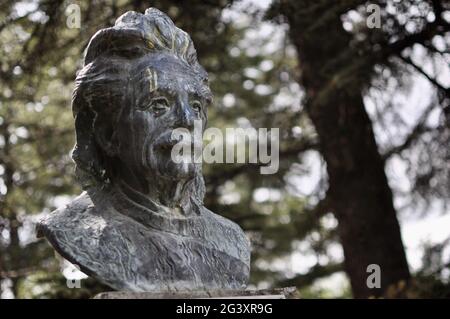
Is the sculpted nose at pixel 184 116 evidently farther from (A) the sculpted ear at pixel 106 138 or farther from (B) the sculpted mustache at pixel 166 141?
(A) the sculpted ear at pixel 106 138

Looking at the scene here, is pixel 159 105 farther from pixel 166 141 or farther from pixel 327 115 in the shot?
pixel 327 115

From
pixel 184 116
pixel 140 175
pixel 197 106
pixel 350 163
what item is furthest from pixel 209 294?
pixel 350 163

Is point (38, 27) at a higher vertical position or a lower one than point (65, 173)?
higher

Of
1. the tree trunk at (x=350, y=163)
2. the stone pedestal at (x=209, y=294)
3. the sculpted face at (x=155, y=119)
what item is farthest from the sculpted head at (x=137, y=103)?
the tree trunk at (x=350, y=163)

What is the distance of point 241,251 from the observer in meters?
6.02

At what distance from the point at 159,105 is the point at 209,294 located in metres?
1.13

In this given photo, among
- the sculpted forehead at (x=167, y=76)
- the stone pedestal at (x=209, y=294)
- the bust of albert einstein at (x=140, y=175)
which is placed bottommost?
the stone pedestal at (x=209, y=294)

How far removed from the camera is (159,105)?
18.2ft

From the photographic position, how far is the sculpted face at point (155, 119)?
18.0ft

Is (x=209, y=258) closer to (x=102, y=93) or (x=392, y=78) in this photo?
(x=102, y=93)
